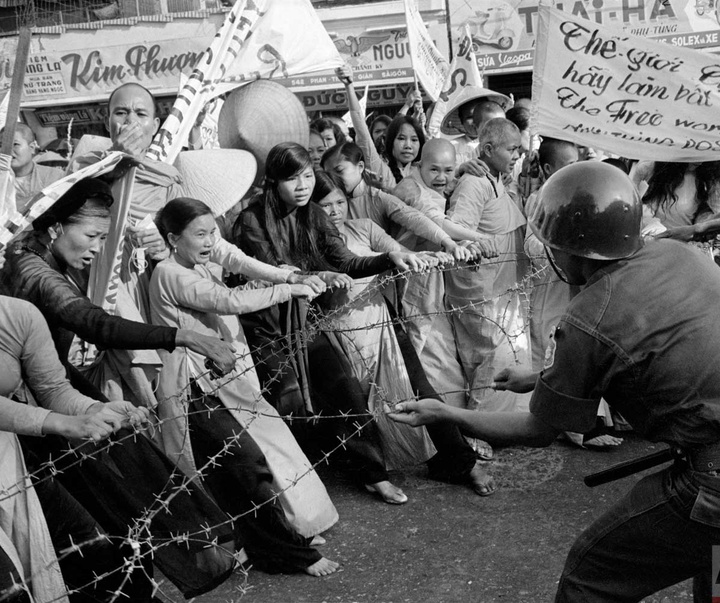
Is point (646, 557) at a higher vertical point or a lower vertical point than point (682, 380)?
lower

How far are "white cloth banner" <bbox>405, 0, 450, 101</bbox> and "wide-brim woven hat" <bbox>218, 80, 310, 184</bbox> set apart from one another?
7.36 ft

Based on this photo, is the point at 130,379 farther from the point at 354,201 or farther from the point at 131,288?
the point at 354,201

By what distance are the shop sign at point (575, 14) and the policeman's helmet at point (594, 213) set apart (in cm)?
1285

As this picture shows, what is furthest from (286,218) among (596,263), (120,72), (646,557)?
(120,72)

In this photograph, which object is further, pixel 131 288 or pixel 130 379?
pixel 131 288

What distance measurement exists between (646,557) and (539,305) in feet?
10.5

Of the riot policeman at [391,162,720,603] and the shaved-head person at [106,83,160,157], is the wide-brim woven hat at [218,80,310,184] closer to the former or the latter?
the shaved-head person at [106,83,160,157]

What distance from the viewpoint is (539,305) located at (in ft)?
17.2

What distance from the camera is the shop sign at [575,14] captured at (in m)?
14.3

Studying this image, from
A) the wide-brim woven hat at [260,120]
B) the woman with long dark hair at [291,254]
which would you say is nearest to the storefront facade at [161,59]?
the wide-brim woven hat at [260,120]

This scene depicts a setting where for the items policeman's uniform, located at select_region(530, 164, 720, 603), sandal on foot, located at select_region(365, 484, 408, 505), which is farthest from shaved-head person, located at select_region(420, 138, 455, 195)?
policeman's uniform, located at select_region(530, 164, 720, 603)

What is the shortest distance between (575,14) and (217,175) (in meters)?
11.9

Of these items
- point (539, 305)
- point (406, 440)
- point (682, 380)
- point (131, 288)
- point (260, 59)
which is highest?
point (260, 59)

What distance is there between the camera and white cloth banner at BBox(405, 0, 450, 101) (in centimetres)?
709
